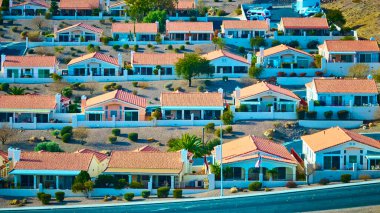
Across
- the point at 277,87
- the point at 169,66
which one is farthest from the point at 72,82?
the point at 277,87

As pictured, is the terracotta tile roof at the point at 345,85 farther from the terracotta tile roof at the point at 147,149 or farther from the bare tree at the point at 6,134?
the bare tree at the point at 6,134

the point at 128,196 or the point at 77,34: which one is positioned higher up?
the point at 77,34

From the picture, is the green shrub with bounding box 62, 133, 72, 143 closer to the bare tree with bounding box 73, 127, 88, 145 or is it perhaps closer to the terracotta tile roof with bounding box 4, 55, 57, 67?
the bare tree with bounding box 73, 127, 88, 145

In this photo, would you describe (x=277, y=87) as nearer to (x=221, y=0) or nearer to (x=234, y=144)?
(x=234, y=144)

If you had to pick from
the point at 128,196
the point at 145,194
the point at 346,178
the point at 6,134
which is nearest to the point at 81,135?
the point at 6,134

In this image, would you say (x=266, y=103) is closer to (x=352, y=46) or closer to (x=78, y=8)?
(x=352, y=46)

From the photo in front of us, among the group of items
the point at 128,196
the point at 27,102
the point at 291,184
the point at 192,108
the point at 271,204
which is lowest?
the point at 271,204
